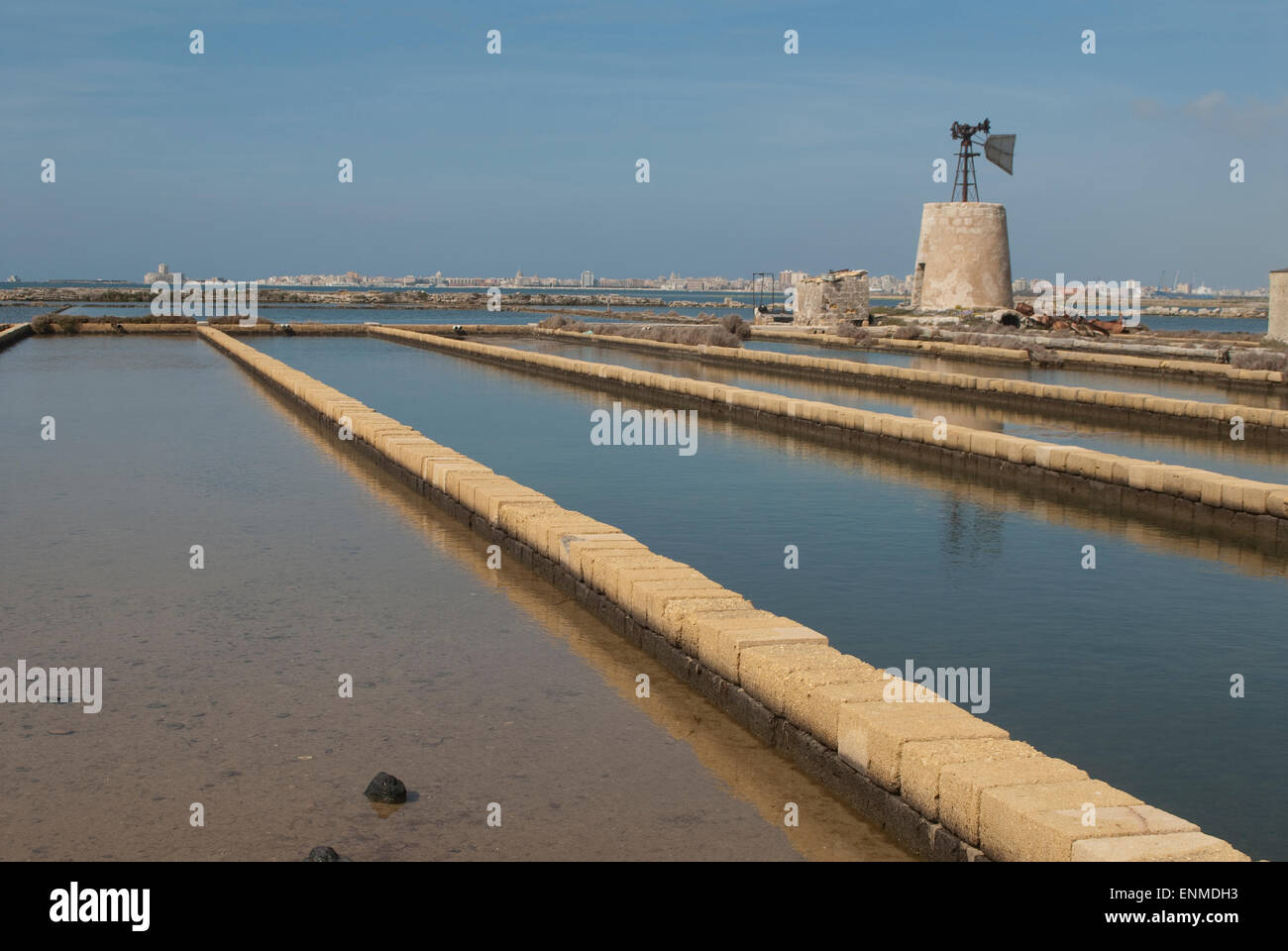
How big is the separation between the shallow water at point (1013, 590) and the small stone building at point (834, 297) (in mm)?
26634

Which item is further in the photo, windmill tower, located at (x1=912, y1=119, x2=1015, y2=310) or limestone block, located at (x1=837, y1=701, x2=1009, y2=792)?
Result: windmill tower, located at (x1=912, y1=119, x2=1015, y2=310)

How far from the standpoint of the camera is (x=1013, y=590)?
7.40 meters

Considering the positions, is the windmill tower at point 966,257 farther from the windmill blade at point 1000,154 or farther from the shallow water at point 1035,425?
the shallow water at point 1035,425

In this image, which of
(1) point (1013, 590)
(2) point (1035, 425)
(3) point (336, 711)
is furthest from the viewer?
(2) point (1035, 425)

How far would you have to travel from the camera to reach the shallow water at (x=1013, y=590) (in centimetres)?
503

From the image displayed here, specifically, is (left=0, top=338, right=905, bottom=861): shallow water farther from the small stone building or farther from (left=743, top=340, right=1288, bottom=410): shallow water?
the small stone building

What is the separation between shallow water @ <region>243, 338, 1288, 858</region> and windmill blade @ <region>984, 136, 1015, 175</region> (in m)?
30.5

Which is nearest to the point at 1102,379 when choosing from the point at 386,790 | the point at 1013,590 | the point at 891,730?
the point at 1013,590

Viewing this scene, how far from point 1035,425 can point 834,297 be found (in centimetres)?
2495

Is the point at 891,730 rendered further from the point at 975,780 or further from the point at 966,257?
the point at 966,257

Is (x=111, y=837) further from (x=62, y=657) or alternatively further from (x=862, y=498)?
(x=862, y=498)

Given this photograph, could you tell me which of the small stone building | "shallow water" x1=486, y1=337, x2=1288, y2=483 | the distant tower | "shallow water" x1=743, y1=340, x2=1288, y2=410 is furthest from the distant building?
"shallow water" x1=486, y1=337, x2=1288, y2=483

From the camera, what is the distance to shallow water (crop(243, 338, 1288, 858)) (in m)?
5.03
